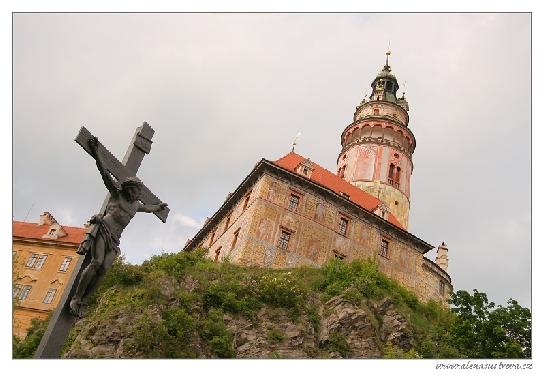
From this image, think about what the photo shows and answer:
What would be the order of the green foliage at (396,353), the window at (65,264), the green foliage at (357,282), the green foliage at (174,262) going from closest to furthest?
the green foliage at (396,353), the green foliage at (174,262), the green foliage at (357,282), the window at (65,264)

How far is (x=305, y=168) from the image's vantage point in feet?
109

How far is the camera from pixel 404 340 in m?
23.2

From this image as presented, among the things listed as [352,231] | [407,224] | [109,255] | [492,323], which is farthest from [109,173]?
[407,224]

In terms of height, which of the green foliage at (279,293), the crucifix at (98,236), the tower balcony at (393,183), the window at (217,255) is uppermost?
the tower balcony at (393,183)

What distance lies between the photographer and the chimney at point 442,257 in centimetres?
4089

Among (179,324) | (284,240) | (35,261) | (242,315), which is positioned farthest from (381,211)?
(35,261)

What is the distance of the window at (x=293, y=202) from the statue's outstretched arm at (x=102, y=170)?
2512 cm

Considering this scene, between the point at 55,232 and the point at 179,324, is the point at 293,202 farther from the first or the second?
the point at 55,232

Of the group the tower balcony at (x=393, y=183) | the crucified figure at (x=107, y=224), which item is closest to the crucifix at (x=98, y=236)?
the crucified figure at (x=107, y=224)

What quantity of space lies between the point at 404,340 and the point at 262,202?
11.4 metres

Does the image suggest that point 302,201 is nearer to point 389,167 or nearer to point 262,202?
point 262,202

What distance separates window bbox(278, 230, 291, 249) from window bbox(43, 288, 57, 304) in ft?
59.5

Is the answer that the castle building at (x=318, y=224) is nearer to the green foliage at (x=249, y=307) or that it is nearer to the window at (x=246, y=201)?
the window at (x=246, y=201)

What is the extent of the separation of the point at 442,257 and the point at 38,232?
108 ft
